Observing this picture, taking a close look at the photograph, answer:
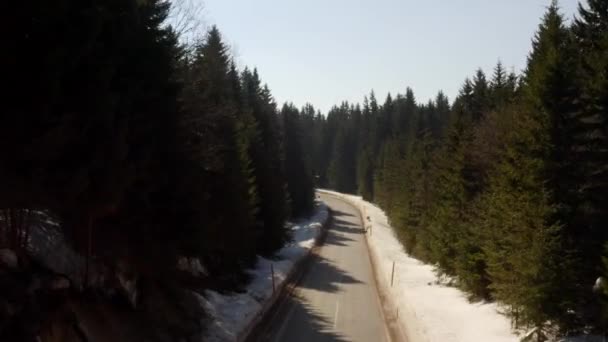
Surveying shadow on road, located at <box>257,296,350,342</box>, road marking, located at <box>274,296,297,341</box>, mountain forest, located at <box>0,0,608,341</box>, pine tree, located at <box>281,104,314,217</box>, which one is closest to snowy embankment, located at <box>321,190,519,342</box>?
mountain forest, located at <box>0,0,608,341</box>

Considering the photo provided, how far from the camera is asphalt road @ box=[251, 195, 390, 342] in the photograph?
24.6m

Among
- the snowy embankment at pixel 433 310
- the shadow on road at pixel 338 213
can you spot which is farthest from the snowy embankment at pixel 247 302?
the shadow on road at pixel 338 213

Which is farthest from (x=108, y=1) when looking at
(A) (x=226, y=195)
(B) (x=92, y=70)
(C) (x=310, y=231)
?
(C) (x=310, y=231)

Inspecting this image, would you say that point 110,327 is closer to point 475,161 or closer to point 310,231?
point 475,161

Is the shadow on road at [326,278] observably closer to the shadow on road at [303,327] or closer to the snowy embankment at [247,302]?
the snowy embankment at [247,302]

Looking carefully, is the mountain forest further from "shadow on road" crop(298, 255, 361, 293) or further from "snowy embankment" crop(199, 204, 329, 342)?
"shadow on road" crop(298, 255, 361, 293)

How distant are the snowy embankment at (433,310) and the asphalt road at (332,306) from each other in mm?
1073

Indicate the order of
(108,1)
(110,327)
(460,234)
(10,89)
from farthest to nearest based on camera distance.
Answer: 1. (460,234)
2. (110,327)
3. (108,1)
4. (10,89)

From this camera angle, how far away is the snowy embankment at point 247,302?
2027cm

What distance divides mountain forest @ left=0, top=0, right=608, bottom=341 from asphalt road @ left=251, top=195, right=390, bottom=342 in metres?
3.15

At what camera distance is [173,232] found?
14836 millimetres

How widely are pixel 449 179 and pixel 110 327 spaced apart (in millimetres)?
24403

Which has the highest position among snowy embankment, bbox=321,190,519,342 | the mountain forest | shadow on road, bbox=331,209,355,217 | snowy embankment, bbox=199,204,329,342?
the mountain forest

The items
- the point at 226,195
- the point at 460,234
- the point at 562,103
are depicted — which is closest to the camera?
the point at 562,103
